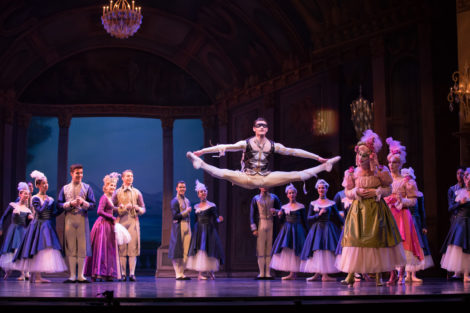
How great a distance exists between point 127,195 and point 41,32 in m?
7.16

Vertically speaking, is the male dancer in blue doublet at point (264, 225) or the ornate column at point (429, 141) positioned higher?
the ornate column at point (429, 141)

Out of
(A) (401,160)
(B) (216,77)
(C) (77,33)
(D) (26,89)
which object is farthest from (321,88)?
(D) (26,89)

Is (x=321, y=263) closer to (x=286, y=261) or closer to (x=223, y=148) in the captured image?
(x=286, y=261)

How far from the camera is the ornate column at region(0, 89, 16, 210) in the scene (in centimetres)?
1683

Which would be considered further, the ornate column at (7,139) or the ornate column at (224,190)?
the ornate column at (224,190)

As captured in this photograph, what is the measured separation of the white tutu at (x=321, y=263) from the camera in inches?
417

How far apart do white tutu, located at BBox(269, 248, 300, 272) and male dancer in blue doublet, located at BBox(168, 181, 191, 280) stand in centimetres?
161

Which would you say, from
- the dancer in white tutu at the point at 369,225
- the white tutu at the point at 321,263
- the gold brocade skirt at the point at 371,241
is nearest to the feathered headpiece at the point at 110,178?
the white tutu at the point at 321,263

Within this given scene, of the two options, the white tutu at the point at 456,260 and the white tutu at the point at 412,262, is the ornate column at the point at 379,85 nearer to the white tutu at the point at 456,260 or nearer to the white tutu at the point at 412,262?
the white tutu at the point at 456,260

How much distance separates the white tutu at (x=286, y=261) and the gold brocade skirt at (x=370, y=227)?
4.19 m

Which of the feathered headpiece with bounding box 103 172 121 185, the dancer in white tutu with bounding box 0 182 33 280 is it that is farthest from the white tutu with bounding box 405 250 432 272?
the dancer in white tutu with bounding box 0 182 33 280

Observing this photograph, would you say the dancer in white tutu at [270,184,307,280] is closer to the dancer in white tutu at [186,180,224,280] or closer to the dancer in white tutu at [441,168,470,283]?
the dancer in white tutu at [186,180,224,280]

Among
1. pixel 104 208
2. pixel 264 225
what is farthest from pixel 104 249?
pixel 264 225

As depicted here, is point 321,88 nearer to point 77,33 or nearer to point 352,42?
point 352,42
